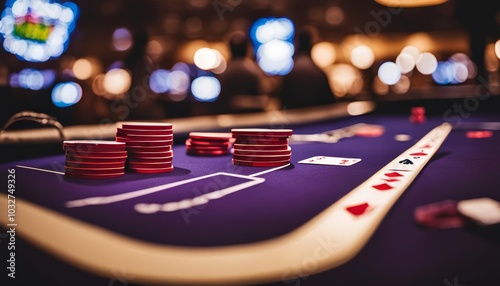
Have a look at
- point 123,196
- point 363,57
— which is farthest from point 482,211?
point 363,57

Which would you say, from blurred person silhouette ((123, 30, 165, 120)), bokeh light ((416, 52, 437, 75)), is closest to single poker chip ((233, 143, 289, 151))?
blurred person silhouette ((123, 30, 165, 120))

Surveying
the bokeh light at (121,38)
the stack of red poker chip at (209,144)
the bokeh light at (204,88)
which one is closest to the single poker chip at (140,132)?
the stack of red poker chip at (209,144)

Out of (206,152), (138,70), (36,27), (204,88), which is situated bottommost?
(206,152)

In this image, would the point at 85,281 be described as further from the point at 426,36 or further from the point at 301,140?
the point at 426,36

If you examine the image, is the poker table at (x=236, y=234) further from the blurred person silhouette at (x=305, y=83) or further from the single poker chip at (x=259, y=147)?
the blurred person silhouette at (x=305, y=83)

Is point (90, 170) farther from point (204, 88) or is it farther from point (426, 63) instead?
point (426, 63)

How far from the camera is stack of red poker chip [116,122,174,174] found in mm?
1900

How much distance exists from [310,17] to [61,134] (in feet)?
38.8

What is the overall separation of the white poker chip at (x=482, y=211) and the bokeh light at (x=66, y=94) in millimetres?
10293

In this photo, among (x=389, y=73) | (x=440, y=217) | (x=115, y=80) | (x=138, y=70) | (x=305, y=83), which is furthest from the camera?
(x=389, y=73)

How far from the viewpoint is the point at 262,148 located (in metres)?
2.07

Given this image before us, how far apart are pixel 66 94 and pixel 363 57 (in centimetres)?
1298

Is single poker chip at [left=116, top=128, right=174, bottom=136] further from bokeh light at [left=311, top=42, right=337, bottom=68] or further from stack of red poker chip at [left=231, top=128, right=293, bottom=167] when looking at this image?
bokeh light at [left=311, top=42, right=337, bottom=68]

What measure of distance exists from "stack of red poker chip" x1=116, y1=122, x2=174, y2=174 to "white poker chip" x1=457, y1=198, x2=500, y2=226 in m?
1.17
